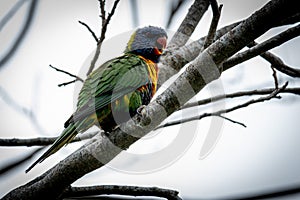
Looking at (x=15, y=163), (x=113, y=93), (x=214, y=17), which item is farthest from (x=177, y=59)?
(x=15, y=163)

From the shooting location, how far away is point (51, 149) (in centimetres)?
261

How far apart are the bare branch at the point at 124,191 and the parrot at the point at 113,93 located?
0.38 m

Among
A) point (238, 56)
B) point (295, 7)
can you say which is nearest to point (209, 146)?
point (238, 56)

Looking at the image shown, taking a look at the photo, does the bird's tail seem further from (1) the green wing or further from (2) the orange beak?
(2) the orange beak

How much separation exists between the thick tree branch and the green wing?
1.66 feet

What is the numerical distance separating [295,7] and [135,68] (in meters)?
1.79

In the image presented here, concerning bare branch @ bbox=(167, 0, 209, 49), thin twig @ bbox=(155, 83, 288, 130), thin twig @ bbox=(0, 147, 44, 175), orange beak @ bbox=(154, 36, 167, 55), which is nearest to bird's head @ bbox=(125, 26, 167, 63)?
orange beak @ bbox=(154, 36, 167, 55)

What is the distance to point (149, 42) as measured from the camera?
394 centimetres

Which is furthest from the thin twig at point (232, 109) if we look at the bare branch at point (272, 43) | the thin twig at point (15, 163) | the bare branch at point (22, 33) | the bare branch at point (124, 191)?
the bare branch at point (22, 33)

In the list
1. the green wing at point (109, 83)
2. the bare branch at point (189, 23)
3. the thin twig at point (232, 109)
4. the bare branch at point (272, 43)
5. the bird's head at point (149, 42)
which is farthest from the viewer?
the bare branch at point (189, 23)

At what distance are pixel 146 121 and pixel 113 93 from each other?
2.67 feet

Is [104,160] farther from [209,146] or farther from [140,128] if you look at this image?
[209,146]

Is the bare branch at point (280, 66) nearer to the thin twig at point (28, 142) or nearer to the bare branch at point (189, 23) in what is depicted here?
the bare branch at point (189, 23)

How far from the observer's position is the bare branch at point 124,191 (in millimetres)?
2682
